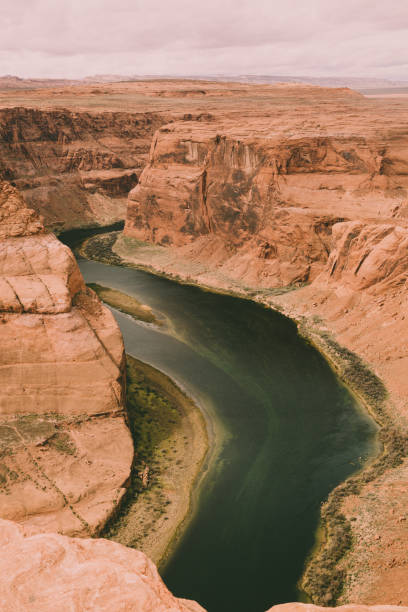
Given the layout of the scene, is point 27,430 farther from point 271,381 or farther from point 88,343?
point 271,381

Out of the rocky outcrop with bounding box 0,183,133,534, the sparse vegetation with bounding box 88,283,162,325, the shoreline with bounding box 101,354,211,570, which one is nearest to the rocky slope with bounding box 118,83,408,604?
the shoreline with bounding box 101,354,211,570

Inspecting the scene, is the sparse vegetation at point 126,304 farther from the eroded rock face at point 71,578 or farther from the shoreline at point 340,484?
the eroded rock face at point 71,578

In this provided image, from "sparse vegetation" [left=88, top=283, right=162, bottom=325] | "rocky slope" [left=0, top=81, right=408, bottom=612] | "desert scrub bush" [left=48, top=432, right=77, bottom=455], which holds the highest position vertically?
"rocky slope" [left=0, top=81, right=408, bottom=612]

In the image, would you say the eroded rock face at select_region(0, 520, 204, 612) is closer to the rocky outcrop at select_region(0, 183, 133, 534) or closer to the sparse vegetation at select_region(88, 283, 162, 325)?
the rocky outcrop at select_region(0, 183, 133, 534)

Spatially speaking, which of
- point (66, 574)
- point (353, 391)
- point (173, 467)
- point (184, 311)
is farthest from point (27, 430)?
point (184, 311)

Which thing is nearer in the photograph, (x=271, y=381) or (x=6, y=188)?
(x=6, y=188)

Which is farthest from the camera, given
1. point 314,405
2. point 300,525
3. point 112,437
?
point 314,405

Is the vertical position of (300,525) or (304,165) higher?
(304,165)
